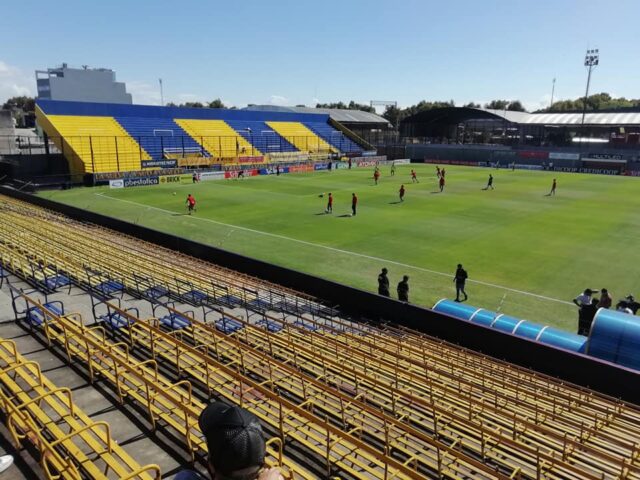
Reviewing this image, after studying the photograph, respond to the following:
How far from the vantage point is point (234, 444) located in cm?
212

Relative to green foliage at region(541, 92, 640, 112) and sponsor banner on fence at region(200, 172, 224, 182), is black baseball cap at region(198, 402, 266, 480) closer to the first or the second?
sponsor banner on fence at region(200, 172, 224, 182)

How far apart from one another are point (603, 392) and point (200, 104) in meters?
199

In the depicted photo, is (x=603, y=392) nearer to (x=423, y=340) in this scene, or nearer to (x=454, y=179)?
(x=423, y=340)

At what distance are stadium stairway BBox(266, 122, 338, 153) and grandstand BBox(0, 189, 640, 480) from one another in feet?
203

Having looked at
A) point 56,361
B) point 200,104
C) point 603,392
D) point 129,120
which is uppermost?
point 200,104

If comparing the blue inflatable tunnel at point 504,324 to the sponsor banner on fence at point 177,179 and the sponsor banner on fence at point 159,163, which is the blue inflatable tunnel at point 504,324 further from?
the sponsor banner on fence at point 159,163

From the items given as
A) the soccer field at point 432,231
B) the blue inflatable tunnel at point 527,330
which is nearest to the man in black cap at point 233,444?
the blue inflatable tunnel at point 527,330

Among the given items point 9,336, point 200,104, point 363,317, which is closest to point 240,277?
point 363,317

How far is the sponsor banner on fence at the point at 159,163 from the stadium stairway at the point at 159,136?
17.3 ft

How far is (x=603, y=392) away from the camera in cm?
1098

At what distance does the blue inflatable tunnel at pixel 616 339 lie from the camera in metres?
11.3

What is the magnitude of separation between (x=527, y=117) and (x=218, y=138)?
59.8 meters

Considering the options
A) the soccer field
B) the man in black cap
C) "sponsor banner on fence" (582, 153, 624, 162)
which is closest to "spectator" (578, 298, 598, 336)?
the soccer field

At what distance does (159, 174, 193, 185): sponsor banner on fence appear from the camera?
4929 cm
